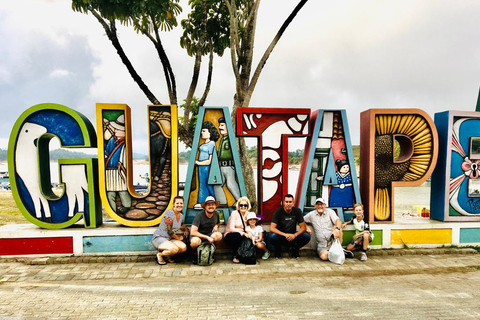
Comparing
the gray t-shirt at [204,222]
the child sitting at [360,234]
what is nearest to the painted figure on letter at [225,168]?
the gray t-shirt at [204,222]

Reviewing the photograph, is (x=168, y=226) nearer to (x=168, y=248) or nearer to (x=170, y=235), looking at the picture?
(x=170, y=235)

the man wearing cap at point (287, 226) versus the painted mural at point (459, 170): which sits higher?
the painted mural at point (459, 170)

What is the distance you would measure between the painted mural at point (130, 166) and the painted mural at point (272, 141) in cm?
150

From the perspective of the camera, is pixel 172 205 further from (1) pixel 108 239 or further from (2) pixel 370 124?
(2) pixel 370 124

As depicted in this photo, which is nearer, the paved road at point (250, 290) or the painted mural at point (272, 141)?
the paved road at point (250, 290)

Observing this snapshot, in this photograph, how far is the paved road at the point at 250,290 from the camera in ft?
12.7

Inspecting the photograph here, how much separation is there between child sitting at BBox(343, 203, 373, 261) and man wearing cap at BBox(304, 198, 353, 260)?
0.20 meters

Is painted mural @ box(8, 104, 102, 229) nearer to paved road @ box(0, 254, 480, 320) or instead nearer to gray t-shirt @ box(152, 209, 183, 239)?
paved road @ box(0, 254, 480, 320)

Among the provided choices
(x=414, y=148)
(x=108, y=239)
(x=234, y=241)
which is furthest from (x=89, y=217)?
(x=414, y=148)

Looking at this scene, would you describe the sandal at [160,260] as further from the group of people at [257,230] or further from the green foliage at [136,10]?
the green foliage at [136,10]

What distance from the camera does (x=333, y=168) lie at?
6.45 metres

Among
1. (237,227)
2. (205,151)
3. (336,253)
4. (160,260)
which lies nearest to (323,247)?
(336,253)

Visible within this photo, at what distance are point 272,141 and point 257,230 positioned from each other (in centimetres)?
181

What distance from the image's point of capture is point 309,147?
6.45 metres
